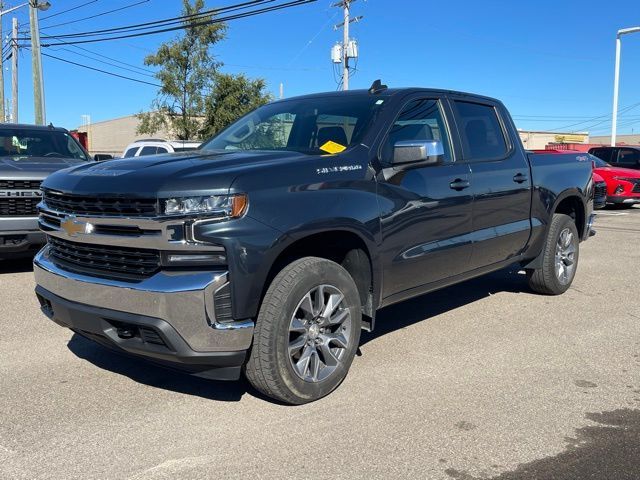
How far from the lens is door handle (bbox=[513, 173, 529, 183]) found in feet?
18.5

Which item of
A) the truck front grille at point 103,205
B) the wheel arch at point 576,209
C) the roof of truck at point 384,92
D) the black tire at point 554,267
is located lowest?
the black tire at point 554,267

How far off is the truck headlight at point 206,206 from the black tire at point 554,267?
4.12m

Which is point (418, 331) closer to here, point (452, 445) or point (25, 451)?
point (452, 445)

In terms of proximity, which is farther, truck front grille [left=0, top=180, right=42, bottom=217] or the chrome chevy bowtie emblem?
truck front grille [left=0, top=180, right=42, bottom=217]

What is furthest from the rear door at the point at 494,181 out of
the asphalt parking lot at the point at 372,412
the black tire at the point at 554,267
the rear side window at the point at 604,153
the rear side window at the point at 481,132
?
the rear side window at the point at 604,153

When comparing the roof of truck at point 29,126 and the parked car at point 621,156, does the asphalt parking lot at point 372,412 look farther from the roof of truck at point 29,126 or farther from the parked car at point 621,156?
the parked car at point 621,156

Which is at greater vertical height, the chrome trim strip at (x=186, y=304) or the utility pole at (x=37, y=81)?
the utility pole at (x=37, y=81)

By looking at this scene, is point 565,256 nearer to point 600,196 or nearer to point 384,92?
point 384,92

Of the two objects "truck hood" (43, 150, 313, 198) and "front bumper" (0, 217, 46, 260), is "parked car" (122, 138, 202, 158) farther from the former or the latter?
"truck hood" (43, 150, 313, 198)

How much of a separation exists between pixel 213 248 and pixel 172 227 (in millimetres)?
246

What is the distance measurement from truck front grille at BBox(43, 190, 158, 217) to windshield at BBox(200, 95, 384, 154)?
1.28 metres

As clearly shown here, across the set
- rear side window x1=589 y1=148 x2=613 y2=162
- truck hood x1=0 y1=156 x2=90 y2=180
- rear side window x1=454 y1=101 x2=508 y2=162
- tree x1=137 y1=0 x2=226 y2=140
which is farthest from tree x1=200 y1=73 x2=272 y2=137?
rear side window x1=454 y1=101 x2=508 y2=162

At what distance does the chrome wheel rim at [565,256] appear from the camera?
21.4ft

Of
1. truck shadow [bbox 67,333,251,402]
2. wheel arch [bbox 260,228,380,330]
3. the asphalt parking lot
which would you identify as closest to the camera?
the asphalt parking lot
